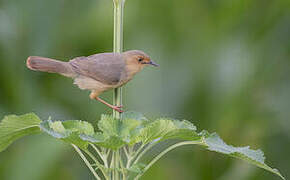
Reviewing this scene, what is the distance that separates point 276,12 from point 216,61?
27.4 inches

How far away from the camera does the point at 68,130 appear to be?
166cm

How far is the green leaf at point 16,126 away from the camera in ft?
5.57

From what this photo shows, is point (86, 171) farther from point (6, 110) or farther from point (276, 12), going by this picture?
point (276, 12)

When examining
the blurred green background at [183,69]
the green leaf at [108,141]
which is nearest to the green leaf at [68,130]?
the green leaf at [108,141]

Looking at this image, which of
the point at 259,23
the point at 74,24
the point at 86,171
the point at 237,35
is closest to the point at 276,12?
the point at 259,23

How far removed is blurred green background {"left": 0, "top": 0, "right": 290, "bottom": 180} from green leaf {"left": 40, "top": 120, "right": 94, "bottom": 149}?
2.12 meters

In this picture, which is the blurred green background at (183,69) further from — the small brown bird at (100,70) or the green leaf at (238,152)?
the green leaf at (238,152)

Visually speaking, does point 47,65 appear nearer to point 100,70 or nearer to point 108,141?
point 100,70

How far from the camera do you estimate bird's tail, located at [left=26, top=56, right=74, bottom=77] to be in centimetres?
198

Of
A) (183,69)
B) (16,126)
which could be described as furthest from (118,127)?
(183,69)

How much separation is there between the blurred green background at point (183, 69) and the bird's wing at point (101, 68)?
5.61 feet

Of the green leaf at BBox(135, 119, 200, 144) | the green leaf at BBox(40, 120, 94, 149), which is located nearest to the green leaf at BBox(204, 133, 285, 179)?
the green leaf at BBox(135, 119, 200, 144)

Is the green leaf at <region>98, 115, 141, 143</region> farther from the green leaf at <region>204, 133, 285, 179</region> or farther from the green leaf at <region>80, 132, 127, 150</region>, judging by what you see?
the green leaf at <region>204, 133, 285, 179</region>

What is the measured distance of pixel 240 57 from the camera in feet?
14.0
